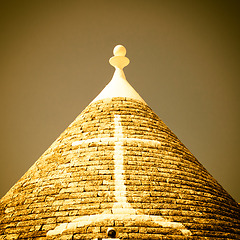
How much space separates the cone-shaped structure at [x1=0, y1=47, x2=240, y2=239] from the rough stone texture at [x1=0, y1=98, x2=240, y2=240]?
0.02 m

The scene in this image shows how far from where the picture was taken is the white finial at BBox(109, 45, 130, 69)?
739cm

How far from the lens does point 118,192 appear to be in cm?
406

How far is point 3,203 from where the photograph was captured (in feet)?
16.2

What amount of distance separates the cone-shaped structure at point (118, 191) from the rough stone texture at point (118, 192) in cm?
2

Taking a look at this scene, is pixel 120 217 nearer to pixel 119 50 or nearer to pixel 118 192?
pixel 118 192

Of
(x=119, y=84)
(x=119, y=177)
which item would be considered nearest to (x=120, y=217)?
(x=119, y=177)

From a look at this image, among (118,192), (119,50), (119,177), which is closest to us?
(118,192)

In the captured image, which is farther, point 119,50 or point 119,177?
point 119,50

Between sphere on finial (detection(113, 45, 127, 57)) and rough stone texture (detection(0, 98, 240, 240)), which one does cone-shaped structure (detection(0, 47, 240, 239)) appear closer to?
rough stone texture (detection(0, 98, 240, 240))

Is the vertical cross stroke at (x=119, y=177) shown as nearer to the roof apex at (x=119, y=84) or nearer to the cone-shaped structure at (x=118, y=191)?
the cone-shaped structure at (x=118, y=191)

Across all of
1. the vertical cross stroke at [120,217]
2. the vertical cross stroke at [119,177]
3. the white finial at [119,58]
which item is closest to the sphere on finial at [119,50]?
A: the white finial at [119,58]

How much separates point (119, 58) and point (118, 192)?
15.8 feet

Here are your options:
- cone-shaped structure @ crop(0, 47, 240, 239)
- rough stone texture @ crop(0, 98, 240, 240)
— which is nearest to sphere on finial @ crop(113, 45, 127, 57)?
cone-shaped structure @ crop(0, 47, 240, 239)

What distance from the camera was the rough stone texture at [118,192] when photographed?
374 cm
